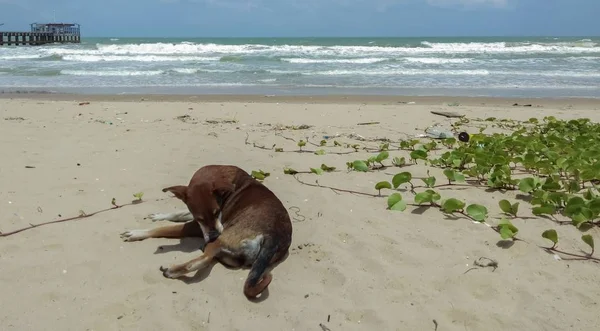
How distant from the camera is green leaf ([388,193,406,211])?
416 cm

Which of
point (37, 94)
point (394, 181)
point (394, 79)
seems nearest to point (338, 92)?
point (394, 79)

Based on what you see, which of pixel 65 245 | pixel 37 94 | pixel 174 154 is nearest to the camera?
pixel 65 245

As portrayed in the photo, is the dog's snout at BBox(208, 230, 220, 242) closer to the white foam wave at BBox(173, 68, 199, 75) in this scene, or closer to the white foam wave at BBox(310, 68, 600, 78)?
the white foam wave at BBox(310, 68, 600, 78)

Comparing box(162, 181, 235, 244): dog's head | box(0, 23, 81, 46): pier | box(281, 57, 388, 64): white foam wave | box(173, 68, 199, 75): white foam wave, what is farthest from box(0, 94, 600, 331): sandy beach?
box(0, 23, 81, 46): pier

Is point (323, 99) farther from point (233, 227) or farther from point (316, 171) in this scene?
point (233, 227)

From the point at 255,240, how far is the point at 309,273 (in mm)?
411

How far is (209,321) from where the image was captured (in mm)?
2771

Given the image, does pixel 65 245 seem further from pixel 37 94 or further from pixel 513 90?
pixel 513 90

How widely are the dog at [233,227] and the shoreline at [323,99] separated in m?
9.07

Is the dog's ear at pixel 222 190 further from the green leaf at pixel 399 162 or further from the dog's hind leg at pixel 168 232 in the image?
the green leaf at pixel 399 162

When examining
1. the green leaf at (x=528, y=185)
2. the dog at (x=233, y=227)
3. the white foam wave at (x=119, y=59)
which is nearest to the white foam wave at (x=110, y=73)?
the white foam wave at (x=119, y=59)

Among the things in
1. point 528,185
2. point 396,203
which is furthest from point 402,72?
point 396,203

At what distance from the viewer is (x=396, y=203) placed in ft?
13.8

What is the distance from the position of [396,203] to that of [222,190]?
1519 mm
